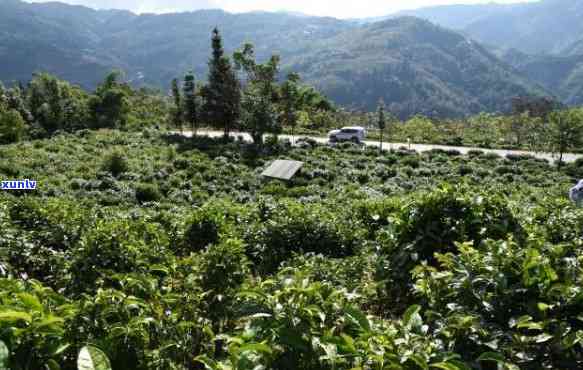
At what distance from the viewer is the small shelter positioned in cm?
2155

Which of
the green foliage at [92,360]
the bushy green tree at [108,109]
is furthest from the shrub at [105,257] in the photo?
the bushy green tree at [108,109]

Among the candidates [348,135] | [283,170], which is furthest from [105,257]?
[348,135]

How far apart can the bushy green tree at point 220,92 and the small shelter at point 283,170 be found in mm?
14634

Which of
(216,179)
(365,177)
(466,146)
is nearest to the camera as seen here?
(216,179)

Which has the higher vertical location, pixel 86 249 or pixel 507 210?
pixel 507 210

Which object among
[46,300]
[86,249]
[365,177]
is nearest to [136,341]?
[46,300]

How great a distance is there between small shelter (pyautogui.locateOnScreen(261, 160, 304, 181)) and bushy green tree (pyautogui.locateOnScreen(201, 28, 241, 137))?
48.0 ft

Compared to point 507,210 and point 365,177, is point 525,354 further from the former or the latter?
point 365,177

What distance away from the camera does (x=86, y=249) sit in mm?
4691

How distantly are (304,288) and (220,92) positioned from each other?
3480 cm

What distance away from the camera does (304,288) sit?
2.85 metres

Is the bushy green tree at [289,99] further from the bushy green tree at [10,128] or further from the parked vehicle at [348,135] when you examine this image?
the bushy green tree at [10,128]

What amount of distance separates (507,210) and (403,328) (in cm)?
282

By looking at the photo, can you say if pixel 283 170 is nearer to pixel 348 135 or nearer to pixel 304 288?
pixel 348 135
